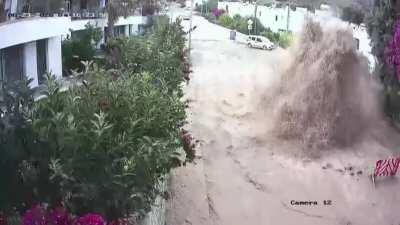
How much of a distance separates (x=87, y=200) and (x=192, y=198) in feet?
10.6

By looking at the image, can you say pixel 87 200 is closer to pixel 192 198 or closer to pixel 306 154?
pixel 192 198

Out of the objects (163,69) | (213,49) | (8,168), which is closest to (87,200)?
(8,168)

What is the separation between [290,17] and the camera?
996 centimetres

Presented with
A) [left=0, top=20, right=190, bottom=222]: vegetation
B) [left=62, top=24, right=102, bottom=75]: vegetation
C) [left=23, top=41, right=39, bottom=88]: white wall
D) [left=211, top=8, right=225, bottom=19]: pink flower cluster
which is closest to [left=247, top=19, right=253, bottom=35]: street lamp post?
[left=211, top=8, right=225, bottom=19]: pink flower cluster

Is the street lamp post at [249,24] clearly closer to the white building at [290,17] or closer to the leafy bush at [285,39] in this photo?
the white building at [290,17]

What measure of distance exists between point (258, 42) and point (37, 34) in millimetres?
5236

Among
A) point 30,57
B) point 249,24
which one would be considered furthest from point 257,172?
point 249,24

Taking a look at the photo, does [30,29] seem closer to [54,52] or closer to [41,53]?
[41,53]

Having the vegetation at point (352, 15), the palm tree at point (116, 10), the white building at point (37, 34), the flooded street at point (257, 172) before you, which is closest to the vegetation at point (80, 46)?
the white building at point (37, 34)

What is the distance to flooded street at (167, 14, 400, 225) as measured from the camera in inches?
200

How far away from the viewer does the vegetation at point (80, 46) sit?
854cm

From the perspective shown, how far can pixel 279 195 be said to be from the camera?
5770mm

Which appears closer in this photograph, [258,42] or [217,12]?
[258,42]

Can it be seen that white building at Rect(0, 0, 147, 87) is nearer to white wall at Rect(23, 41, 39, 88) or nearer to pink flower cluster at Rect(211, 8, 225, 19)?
white wall at Rect(23, 41, 39, 88)
